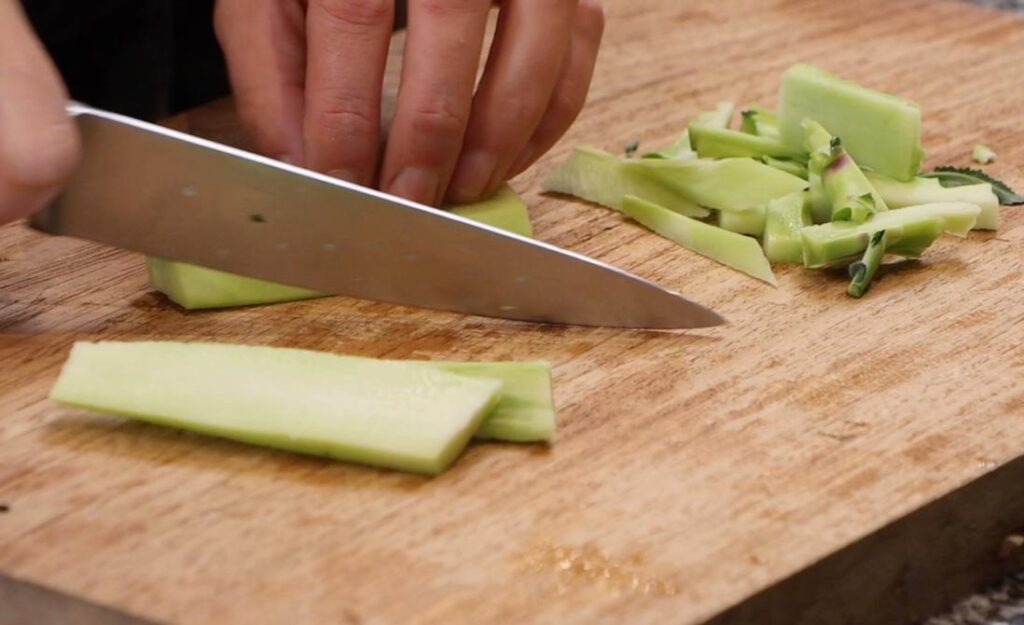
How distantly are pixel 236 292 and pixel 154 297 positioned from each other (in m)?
0.12

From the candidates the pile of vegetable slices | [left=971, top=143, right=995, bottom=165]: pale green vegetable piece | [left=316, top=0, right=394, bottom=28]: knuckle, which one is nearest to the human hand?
[left=316, top=0, right=394, bottom=28]: knuckle

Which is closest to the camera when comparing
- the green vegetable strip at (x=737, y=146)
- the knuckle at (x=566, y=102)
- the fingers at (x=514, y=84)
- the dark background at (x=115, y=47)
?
the fingers at (x=514, y=84)

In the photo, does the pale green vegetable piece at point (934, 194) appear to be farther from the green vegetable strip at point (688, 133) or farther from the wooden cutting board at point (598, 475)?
the green vegetable strip at point (688, 133)

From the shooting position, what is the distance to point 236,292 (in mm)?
1615

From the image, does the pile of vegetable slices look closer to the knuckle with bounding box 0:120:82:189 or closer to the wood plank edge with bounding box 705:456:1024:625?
the wood plank edge with bounding box 705:456:1024:625

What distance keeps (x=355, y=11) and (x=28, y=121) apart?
1.50ft

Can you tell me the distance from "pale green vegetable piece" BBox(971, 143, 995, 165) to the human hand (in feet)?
1.93

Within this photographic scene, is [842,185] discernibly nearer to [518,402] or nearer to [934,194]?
[934,194]

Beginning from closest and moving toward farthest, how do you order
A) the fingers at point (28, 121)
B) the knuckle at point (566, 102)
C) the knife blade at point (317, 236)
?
1. the fingers at point (28, 121)
2. the knife blade at point (317, 236)
3. the knuckle at point (566, 102)

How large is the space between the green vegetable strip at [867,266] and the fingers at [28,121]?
88 centimetres

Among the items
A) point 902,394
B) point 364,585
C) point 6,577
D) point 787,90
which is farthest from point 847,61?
point 6,577

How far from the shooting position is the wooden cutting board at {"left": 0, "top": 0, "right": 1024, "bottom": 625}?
1.17m

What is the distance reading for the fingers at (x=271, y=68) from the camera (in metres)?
1.76

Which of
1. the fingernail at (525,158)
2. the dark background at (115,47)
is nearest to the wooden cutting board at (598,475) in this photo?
the fingernail at (525,158)
